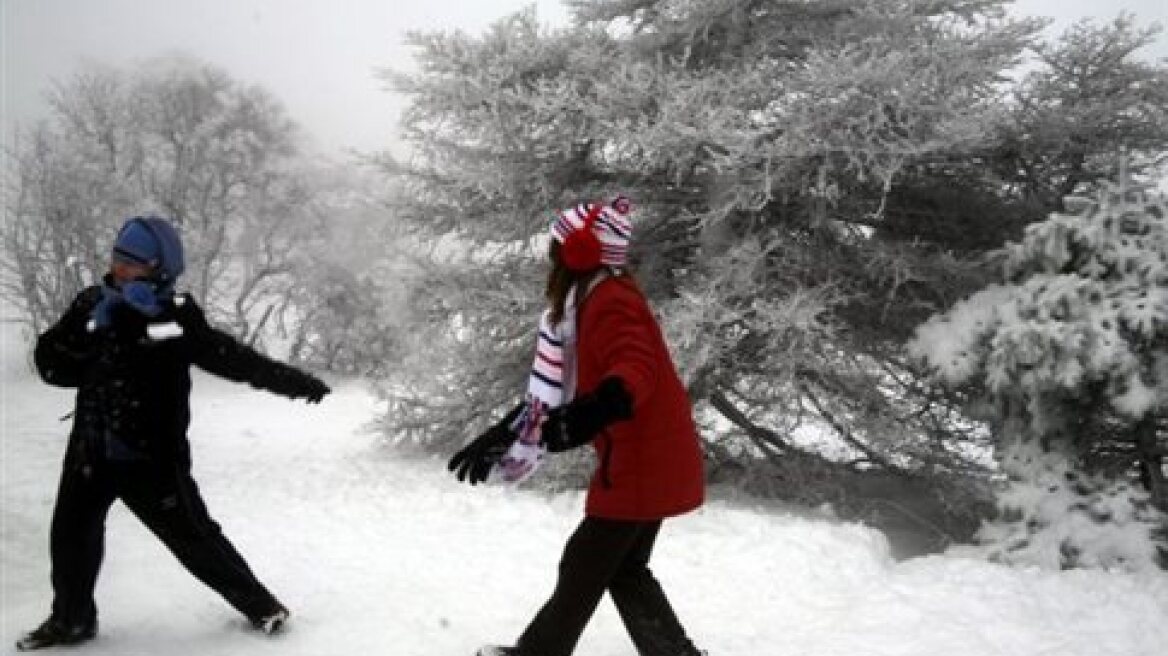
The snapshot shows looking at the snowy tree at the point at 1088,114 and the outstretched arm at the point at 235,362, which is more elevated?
the snowy tree at the point at 1088,114

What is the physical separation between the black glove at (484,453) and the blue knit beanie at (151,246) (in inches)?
59.4

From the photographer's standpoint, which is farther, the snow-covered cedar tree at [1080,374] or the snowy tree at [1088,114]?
the snowy tree at [1088,114]

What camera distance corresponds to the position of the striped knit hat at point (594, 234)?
2.96 m

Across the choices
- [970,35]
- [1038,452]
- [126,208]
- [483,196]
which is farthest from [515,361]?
[126,208]

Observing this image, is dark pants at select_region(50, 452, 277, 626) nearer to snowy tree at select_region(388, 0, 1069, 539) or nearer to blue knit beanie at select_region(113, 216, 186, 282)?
blue knit beanie at select_region(113, 216, 186, 282)

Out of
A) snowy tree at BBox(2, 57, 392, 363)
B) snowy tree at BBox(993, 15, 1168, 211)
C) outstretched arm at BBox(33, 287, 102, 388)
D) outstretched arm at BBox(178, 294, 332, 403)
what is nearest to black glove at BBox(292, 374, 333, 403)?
outstretched arm at BBox(178, 294, 332, 403)

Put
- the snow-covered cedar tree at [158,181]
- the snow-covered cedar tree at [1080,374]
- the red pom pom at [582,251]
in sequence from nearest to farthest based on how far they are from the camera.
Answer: the red pom pom at [582,251] → the snow-covered cedar tree at [1080,374] → the snow-covered cedar tree at [158,181]

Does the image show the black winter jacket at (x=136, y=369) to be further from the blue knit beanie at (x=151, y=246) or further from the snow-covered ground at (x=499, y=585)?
the snow-covered ground at (x=499, y=585)

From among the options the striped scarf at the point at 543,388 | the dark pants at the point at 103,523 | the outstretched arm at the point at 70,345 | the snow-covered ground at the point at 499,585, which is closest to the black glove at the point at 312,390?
the dark pants at the point at 103,523

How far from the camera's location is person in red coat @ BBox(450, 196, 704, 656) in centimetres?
285

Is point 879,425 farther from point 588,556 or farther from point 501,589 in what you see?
point 588,556

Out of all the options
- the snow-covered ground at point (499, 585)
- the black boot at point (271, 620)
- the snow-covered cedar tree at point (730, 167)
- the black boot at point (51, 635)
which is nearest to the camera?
the black boot at point (51, 635)

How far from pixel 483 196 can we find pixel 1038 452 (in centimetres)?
531

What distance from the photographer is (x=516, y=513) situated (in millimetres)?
6176
